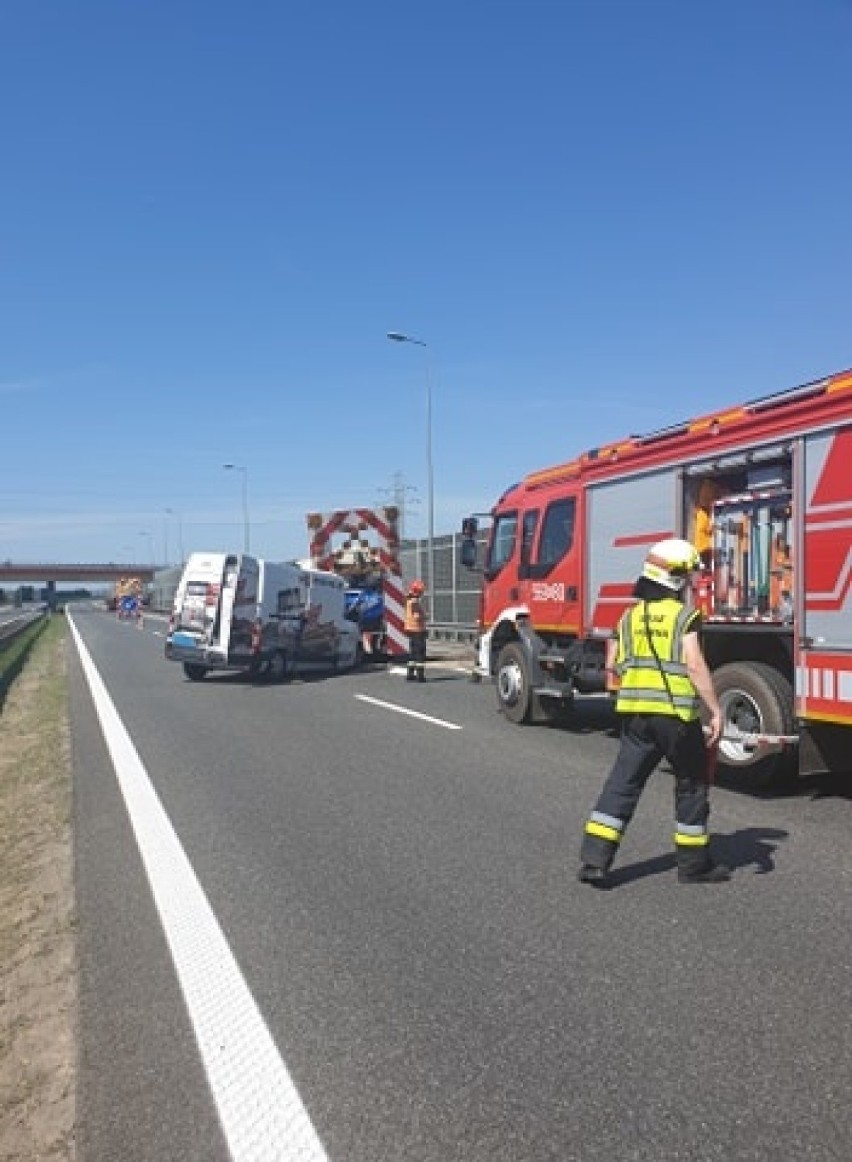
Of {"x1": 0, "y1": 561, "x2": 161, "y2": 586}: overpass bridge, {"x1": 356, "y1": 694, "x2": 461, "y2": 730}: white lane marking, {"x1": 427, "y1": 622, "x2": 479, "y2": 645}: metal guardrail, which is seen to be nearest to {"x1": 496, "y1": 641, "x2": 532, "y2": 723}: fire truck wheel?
{"x1": 356, "y1": 694, "x2": 461, "y2": 730}: white lane marking

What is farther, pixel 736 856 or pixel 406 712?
pixel 406 712

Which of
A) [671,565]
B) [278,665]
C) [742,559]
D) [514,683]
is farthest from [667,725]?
[278,665]

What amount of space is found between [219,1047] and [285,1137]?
70 cm

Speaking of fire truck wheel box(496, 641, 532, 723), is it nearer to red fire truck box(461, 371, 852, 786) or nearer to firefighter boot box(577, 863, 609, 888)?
red fire truck box(461, 371, 852, 786)

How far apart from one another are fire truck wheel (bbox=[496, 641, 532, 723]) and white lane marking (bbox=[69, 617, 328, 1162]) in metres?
5.98

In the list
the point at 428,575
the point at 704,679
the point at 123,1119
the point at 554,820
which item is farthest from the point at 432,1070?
the point at 428,575

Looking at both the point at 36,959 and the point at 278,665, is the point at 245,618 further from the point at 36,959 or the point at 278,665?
the point at 36,959

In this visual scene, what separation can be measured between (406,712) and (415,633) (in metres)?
4.95

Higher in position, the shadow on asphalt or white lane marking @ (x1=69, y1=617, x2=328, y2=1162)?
the shadow on asphalt

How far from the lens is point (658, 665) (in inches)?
227

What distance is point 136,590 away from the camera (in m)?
66.1

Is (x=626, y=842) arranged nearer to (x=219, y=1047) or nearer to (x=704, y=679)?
(x=704, y=679)

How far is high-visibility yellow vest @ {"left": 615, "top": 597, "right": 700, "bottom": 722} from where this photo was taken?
5719 mm

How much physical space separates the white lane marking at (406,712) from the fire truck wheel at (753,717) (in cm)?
433
